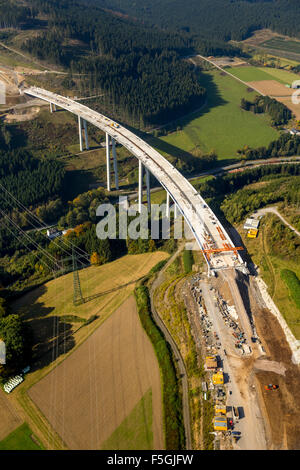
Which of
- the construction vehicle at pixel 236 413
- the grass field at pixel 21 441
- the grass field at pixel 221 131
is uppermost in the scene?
the grass field at pixel 221 131

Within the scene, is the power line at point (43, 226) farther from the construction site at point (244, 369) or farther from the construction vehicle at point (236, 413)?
the construction vehicle at point (236, 413)

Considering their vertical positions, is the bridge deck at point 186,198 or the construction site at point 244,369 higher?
the bridge deck at point 186,198

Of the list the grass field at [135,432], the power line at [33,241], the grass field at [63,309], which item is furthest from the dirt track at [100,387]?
the power line at [33,241]

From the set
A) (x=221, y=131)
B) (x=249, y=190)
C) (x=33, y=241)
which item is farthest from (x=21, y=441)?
(x=221, y=131)

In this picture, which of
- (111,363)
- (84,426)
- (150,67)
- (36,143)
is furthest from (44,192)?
(150,67)

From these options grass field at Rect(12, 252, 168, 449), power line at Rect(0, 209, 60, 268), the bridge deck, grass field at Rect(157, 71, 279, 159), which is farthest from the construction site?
grass field at Rect(157, 71, 279, 159)

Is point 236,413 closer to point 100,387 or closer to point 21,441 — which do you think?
point 100,387

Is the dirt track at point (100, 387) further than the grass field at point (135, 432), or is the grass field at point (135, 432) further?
the dirt track at point (100, 387)
